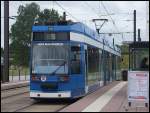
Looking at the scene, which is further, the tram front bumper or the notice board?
the tram front bumper

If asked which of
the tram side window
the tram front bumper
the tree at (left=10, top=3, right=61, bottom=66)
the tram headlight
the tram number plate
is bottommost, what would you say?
the tram front bumper

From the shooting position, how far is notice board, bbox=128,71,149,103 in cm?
1689

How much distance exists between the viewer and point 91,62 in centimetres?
2562

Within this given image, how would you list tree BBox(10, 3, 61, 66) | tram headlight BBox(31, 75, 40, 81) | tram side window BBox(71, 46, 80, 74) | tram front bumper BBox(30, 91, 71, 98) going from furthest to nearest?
1. tree BBox(10, 3, 61, 66)
2. tram side window BBox(71, 46, 80, 74)
3. tram headlight BBox(31, 75, 40, 81)
4. tram front bumper BBox(30, 91, 71, 98)

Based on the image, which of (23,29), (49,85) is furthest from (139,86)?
(23,29)

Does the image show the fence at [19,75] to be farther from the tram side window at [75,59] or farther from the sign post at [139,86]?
the sign post at [139,86]

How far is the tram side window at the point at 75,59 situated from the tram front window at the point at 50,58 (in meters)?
0.36

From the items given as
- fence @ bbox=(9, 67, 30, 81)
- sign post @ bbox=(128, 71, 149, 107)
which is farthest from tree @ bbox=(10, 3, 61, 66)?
sign post @ bbox=(128, 71, 149, 107)

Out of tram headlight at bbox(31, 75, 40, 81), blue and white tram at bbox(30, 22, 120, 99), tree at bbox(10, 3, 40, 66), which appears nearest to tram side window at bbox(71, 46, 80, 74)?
blue and white tram at bbox(30, 22, 120, 99)

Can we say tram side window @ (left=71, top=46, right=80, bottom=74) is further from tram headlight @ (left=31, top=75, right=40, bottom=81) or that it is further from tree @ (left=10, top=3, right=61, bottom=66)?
tree @ (left=10, top=3, right=61, bottom=66)

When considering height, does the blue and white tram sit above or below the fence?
above

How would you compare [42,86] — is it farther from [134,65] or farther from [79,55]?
[134,65]

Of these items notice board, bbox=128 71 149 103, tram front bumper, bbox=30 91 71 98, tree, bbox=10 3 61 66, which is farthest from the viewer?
tree, bbox=10 3 61 66

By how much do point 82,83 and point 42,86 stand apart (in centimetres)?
197
